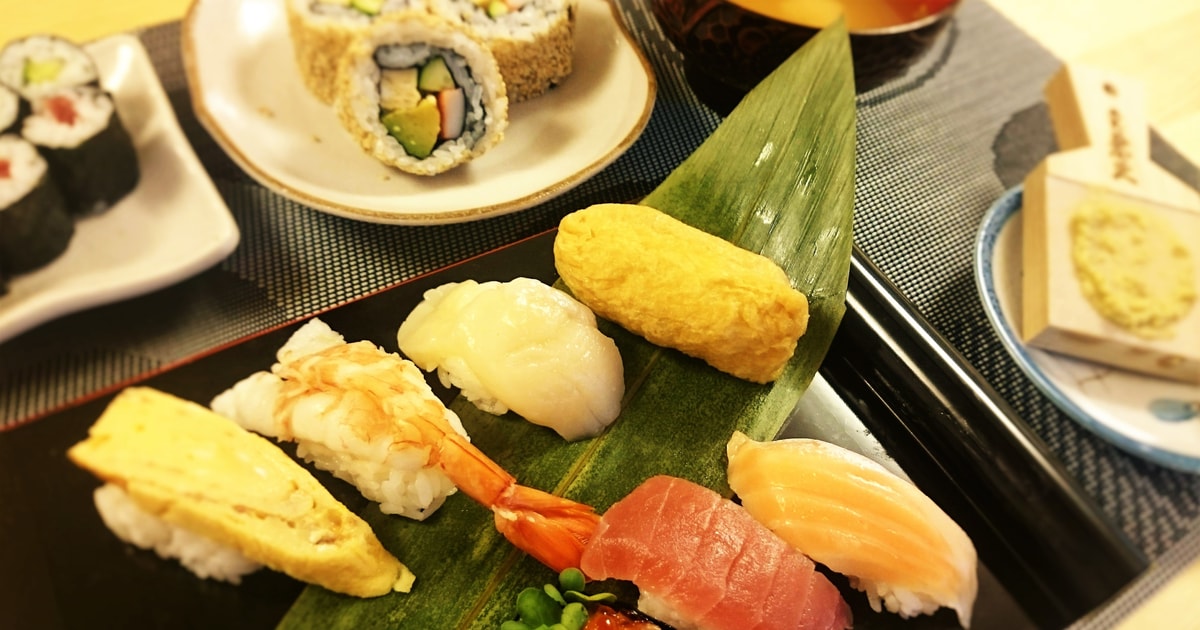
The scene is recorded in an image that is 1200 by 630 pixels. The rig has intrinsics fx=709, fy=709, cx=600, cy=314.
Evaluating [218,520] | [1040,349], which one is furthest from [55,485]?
[1040,349]

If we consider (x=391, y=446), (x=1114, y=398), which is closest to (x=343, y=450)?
(x=391, y=446)

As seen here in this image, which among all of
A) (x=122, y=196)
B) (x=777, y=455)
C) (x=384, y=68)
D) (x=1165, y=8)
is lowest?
(x=777, y=455)

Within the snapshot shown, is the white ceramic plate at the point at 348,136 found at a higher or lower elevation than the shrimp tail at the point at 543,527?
higher

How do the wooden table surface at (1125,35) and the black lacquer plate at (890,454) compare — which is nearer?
the black lacquer plate at (890,454)

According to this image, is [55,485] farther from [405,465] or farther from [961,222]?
[961,222]

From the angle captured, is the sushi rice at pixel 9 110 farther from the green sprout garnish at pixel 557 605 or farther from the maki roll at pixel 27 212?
the green sprout garnish at pixel 557 605

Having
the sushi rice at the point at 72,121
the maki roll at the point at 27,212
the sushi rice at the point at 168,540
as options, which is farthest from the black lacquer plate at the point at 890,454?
the sushi rice at the point at 72,121
